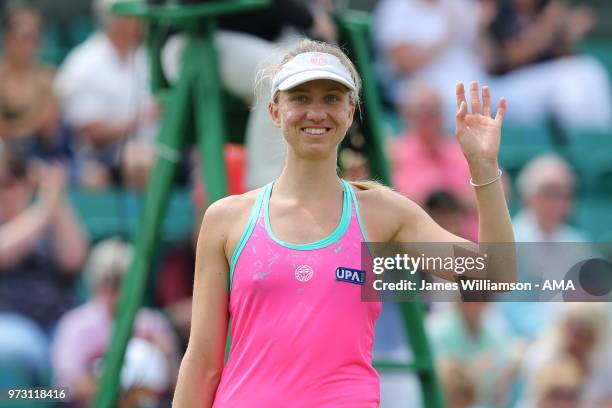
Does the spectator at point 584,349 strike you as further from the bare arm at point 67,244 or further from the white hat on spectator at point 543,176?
the bare arm at point 67,244

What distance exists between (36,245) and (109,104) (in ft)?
4.70

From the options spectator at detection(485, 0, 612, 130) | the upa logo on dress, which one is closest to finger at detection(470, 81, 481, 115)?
the upa logo on dress

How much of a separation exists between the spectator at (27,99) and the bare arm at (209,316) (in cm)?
429

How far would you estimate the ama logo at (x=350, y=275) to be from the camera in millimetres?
3139

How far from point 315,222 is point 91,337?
3.37 metres

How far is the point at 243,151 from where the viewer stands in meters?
5.12

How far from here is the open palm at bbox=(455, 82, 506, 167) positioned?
3166 mm

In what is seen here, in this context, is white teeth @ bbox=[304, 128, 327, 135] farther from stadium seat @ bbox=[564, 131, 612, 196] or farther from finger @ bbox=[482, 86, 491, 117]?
stadium seat @ bbox=[564, 131, 612, 196]

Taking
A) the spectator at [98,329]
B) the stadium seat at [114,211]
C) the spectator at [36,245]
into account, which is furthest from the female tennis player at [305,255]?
the stadium seat at [114,211]

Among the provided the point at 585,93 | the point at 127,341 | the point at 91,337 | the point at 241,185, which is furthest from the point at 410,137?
the point at 127,341

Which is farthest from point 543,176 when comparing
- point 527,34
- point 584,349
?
point 527,34

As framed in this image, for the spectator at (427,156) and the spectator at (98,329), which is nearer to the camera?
the spectator at (98,329)

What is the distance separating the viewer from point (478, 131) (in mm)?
Result: 3197

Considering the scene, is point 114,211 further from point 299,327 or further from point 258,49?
point 299,327
